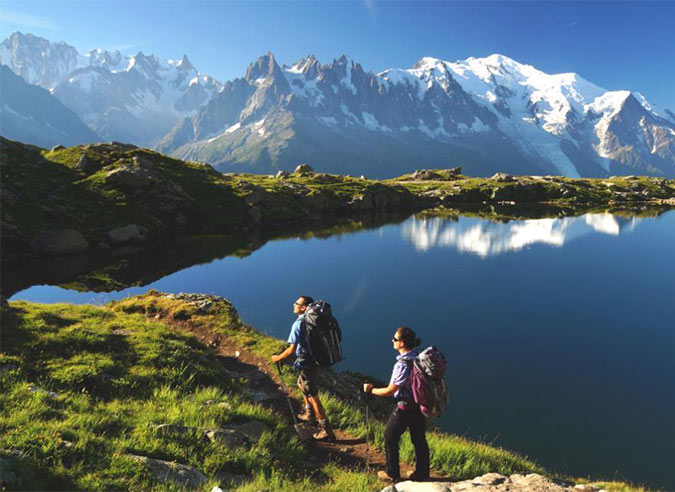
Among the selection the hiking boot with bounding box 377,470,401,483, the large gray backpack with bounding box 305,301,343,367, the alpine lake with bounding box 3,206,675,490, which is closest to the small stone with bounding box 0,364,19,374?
the large gray backpack with bounding box 305,301,343,367

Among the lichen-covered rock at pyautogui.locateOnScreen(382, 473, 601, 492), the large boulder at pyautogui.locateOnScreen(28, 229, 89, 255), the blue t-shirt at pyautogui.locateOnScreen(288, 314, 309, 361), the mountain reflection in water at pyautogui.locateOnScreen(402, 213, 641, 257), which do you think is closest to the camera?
the lichen-covered rock at pyautogui.locateOnScreen(382, 473, 601, 492)

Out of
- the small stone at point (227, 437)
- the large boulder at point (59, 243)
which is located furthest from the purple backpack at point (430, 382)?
the large boulder at point (59, 243)

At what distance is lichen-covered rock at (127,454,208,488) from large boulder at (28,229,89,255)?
6266 cm

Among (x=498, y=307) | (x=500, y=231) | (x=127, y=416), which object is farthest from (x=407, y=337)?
(x=500, y=231)

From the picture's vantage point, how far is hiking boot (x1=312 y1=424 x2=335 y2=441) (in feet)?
39.9

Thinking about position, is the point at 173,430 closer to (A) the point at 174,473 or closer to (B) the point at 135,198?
(A) the point at 174,473

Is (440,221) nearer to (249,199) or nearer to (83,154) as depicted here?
(249,199)

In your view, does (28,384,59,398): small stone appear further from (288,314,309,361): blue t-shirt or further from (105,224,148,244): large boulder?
(105,224,148,244): large boulder

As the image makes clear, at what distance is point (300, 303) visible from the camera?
41.2ft

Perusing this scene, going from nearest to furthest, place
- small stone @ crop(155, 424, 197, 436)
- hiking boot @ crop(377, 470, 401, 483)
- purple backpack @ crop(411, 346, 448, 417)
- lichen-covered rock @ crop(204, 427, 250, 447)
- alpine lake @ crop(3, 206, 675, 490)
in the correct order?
purple backpack @ crop(411, 346, 448, 417) → small stone @ crop(155, 424, 197, 436) → lichen-covered rock @ crop(204, 427, 250, 447) → hiking boot @ crop(377, 470, 401, 483) → alpine lake @ crop(3, 206, 675, 490)

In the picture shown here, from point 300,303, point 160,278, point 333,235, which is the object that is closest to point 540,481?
point 300,303

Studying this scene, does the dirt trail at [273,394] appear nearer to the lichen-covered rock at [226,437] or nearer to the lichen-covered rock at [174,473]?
the lichen-covered rock at [226,437]

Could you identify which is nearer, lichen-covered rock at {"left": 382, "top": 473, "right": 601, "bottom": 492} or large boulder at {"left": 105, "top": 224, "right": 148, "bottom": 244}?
lichen-covered rock at {"left": 382, "top": 473, "right": 601, "bottom": 492}

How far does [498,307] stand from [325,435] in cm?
3055
